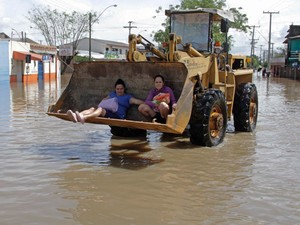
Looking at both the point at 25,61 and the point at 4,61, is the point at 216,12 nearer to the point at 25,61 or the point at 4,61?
the point at 4,61

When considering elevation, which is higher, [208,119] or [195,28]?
[195,28]

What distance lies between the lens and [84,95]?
8.59 metres

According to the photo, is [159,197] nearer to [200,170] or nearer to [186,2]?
[200,170]

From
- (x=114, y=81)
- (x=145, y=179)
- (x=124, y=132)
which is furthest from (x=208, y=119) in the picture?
(x=124, y=132)

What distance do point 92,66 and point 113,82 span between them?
1.67 ft

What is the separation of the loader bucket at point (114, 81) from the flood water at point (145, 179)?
692 mm

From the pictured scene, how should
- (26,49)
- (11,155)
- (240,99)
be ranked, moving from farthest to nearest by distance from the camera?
(26,49) < (240,99) < (11,155)

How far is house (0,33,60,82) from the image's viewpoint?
3328 centimetres

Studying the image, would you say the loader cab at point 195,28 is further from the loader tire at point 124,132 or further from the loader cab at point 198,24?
the loader tire at point 124,132

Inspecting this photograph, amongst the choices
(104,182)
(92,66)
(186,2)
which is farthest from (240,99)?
(186,2)

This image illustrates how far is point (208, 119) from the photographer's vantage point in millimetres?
7652

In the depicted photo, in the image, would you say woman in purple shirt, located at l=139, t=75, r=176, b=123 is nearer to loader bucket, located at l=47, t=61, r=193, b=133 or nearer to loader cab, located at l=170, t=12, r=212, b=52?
loader bucket, located at l=47, t=61, r=193, b=133

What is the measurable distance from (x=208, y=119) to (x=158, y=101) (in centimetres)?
95

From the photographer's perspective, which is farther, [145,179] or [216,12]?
[216,12]
